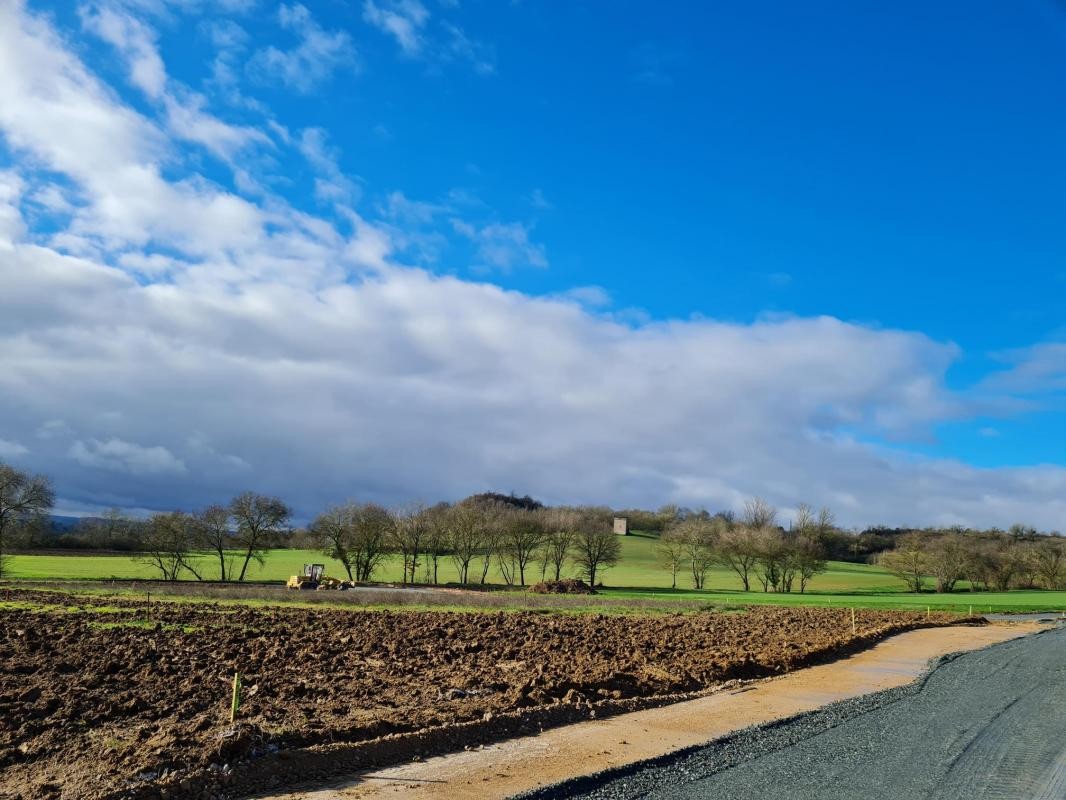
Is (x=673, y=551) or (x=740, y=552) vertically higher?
(x=740, y=552)

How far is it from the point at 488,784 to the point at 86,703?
9.58 meters

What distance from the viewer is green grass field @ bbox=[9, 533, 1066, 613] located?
69.4m

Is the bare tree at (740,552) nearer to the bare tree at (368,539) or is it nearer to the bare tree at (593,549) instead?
the bare tree at (593,549)

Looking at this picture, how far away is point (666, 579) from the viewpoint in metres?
104

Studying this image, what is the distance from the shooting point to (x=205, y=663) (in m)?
21.4

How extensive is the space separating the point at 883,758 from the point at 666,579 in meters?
94.5

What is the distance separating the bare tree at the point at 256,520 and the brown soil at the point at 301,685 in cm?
4999

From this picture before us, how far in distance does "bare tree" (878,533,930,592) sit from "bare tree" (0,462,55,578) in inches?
3833

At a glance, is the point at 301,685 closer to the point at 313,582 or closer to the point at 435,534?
the point at 313,582

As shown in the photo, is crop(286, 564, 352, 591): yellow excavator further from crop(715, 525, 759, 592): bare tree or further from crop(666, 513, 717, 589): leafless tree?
crop(715, 525, 759, 592): bare tree

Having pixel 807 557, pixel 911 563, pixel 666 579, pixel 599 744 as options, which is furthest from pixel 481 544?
pixel 599 744

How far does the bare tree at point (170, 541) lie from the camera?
8088 centimetres

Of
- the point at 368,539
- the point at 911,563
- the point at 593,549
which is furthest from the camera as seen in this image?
the point at 911,563

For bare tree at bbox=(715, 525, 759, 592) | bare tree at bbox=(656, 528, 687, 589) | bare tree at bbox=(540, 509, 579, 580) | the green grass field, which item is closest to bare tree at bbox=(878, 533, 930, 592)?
the green grass field
